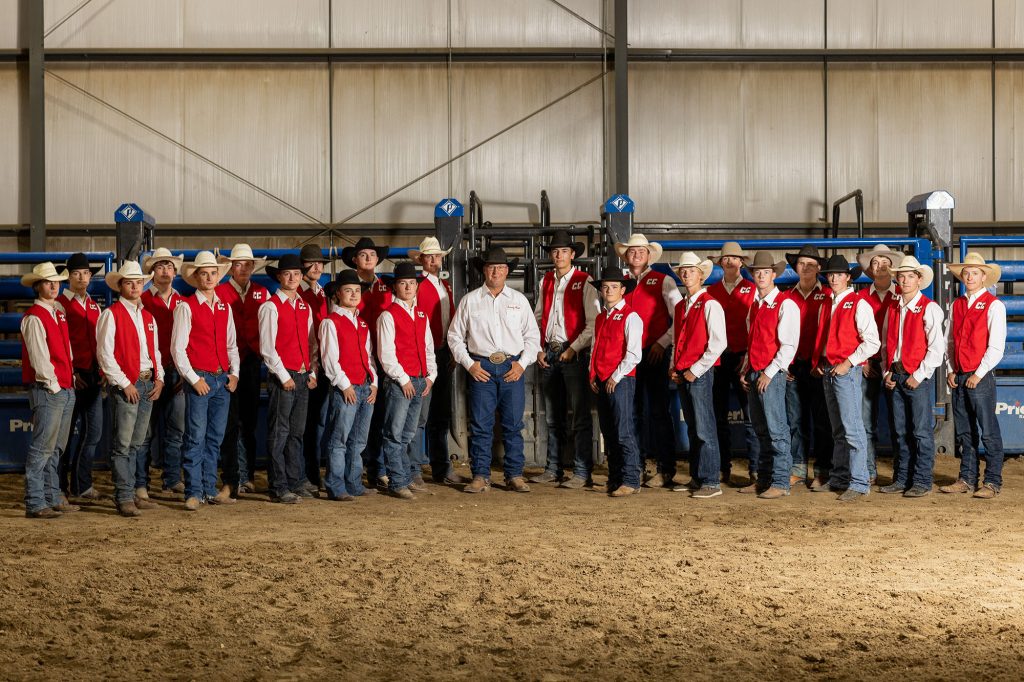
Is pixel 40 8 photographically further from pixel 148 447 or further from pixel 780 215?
pixel 780 215

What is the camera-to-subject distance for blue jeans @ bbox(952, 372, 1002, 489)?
788 centimetres

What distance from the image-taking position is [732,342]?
8430mm

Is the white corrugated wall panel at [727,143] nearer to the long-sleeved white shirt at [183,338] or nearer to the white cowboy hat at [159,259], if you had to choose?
the white cowboy hat at [159,259]

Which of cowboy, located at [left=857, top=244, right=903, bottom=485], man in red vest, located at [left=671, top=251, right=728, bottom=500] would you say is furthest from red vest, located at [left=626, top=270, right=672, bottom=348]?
cowboy, located at [left=857, top=244, right=903, bottom=485]

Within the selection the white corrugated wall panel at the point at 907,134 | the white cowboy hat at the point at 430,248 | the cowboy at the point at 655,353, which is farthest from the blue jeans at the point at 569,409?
the white corrugated wall panel at the point at 907,134

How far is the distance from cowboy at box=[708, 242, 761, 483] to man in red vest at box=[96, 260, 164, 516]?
165 inches

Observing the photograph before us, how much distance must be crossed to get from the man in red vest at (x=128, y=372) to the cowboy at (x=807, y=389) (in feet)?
15.2

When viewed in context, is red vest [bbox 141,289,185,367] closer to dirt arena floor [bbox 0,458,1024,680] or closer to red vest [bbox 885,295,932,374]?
dirt arena floor [bbox 0,458,1024,680]

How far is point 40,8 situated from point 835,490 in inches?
432

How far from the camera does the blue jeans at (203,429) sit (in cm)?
733

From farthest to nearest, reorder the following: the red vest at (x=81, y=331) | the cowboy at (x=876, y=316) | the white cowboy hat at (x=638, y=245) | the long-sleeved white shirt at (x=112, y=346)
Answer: the white cowboy hat at (x=638, y=245) < the cowboy at (x=876, y=316) < the red vest at (x=81, y=331) < the long-sleeved white shirt at (x=112, y=346)

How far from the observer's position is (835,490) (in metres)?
8.08

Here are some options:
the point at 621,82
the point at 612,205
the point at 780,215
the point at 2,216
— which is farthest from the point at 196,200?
the point at 780,215

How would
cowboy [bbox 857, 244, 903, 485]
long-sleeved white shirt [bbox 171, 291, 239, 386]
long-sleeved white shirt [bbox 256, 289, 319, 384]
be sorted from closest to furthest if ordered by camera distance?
long-sleeved white shirt [bbox 171, 291, 239, 386]
long-sleeved white shirt [bbox 256, 289, 319, 384]
cowboy [bbox 857, 244, 903, 485]
